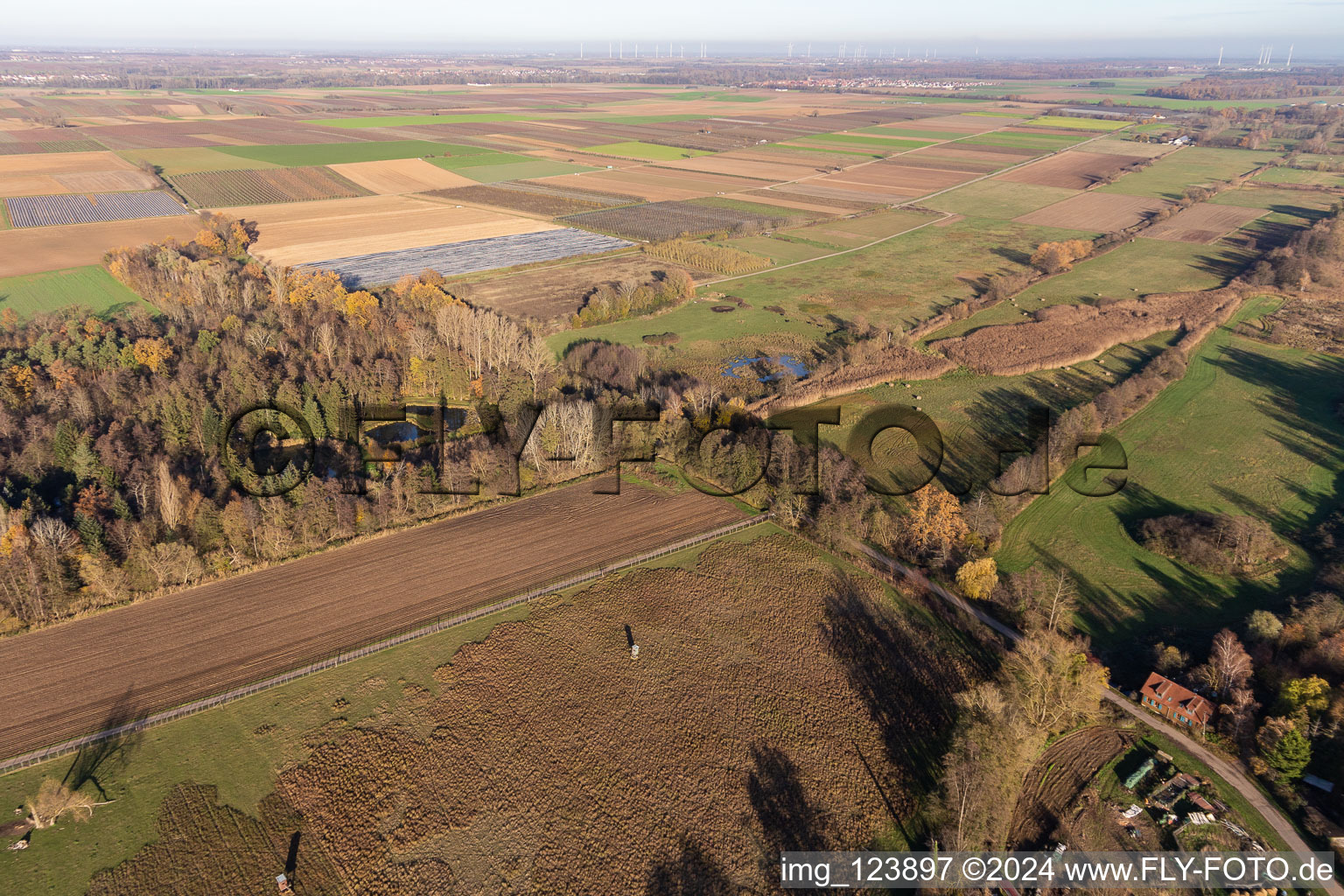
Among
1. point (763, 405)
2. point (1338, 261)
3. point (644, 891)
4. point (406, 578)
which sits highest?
point (1338, 261)

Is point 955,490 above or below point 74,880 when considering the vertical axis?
above

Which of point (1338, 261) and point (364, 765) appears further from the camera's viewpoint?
point (1338, 261)

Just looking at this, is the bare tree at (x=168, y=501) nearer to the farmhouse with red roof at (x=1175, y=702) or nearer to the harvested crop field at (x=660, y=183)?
the farmhouse with red roof at (x=1175, y=702)

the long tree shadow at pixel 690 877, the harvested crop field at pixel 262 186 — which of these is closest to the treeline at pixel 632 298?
the long tree shadow at pixel 690 877

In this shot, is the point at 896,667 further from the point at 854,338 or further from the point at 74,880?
the point at 854,338

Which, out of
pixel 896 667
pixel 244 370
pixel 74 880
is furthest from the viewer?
pixel 244 370

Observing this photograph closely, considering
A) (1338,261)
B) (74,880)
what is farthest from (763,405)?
(1338,261)

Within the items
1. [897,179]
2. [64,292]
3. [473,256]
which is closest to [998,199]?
[897,179]
